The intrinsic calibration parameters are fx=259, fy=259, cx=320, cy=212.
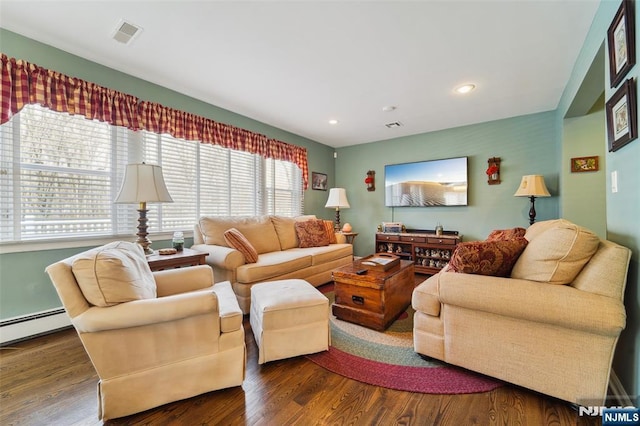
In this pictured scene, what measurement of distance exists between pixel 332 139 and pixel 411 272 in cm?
322

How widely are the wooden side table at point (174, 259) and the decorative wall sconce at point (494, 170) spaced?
416 cm

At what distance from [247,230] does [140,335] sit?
213 centimetres

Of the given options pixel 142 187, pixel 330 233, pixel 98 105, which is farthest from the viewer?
pixel 330 233

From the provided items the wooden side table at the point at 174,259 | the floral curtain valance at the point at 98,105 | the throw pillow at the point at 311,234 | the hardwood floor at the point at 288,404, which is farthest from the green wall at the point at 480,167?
the wooden side table at the point at 174,259

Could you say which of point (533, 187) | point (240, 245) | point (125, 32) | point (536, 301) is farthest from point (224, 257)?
point (533, 187)

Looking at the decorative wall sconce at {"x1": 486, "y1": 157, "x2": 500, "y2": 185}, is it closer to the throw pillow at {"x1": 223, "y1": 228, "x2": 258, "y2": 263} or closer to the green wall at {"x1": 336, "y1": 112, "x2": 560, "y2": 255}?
the green wall at {"x1": 336, "y1": 112, "x2": 560, "y2": 255}

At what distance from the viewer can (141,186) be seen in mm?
2312

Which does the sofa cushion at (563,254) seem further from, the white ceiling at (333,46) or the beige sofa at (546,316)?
the white ceiling at (333,46)

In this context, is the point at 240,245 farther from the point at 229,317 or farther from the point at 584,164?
the point at 584,164

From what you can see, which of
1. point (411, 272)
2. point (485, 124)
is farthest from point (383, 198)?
point (411, 272)

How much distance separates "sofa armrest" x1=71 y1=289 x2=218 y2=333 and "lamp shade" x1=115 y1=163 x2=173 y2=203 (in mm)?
1292

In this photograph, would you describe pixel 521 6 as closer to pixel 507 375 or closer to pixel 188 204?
pixel 507 375

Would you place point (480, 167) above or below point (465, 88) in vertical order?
below

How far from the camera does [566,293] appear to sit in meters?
1.31
